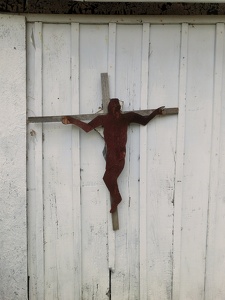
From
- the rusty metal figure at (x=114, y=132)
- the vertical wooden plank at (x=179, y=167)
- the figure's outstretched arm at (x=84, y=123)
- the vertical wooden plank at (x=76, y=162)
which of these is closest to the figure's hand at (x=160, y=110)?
the rusty metal figure at (x=114, y=132)

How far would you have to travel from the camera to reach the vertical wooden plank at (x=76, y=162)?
2.58 meters

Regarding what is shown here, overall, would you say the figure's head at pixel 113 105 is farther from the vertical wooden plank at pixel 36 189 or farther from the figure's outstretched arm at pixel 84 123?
the vertical wooden plank at pixel 36 189

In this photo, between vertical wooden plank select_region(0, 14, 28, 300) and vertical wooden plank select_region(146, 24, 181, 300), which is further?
vertical wooden plank select_region(146, 24, 181, 300)

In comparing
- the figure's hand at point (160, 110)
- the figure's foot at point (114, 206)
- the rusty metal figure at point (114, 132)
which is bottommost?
the figure's foot at point (114, 206)

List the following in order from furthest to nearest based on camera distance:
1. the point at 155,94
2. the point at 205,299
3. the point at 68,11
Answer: the point at 205,299 → the point at 155,94 → the point at 68,11

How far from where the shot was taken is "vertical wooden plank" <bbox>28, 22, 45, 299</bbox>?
257cm

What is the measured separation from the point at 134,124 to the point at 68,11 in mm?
799

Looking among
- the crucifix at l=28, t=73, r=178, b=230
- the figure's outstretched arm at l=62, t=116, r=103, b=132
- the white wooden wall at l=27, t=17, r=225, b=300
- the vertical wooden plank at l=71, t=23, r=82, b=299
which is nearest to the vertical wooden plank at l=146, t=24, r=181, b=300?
the white wooden wall at l=27, t=17, r=225, b=300

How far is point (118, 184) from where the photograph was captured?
2.75 metres

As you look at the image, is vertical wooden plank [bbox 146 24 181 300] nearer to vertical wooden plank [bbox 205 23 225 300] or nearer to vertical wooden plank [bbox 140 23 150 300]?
vertical wooden plank [bbox 140 23 150 300]

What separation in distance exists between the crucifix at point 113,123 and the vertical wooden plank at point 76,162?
0.11 meters

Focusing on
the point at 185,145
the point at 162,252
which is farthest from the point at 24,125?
the point at 162,252

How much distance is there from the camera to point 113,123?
2635 mm

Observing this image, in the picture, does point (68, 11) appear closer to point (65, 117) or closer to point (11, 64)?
point (11, 64)
